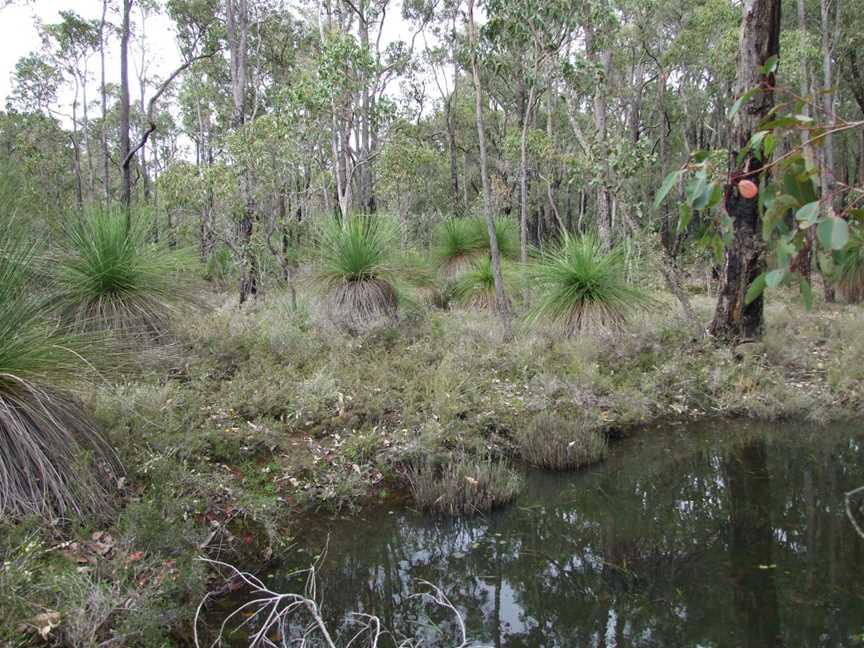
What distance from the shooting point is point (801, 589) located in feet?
12.3

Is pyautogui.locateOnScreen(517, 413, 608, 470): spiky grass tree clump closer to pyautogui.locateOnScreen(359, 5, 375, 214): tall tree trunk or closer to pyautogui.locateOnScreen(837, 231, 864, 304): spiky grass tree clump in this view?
pyautogui.locateOnScreen(837, 231, 864, 304): spiky grass tree clump

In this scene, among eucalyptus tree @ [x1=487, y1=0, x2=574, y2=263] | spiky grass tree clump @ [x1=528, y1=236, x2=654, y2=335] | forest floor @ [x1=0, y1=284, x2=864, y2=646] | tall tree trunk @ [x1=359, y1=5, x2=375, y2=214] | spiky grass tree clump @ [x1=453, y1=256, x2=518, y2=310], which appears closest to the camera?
forest floor @ [x1=0, y1=284, x2=864, y2=646]

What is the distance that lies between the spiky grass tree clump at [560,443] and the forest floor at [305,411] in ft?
0.87

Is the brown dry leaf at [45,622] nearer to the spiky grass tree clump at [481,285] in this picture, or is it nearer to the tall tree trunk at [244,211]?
the tall tree trunk at [244,211]

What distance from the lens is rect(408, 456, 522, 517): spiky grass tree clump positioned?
5000 millimetres

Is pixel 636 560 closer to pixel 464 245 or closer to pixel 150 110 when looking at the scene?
pixel 464 245

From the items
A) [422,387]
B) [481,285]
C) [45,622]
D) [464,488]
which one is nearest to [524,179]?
[481,285]

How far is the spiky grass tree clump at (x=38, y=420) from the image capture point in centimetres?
371

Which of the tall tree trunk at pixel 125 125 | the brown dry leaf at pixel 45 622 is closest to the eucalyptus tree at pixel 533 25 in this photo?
the tall tree trunk at pixel 125 125

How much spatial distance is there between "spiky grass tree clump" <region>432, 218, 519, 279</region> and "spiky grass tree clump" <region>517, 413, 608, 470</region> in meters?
7.06

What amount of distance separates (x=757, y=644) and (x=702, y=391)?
4.53m

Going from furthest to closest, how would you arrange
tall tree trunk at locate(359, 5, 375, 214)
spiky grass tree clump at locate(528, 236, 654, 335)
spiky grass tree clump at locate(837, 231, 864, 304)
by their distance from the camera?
tall tree trunk at locate(359, 5, 375, 214), spiky grass tree clump at locate(837, 231, 864, 304), spiky grass tree clump at locate(528, 236, 654, 335)

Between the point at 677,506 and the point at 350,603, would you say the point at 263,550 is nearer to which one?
the point at 350,603

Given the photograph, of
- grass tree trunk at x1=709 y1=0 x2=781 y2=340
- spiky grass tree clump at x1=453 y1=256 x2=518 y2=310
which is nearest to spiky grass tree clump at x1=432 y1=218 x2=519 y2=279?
spiky grass tree clump at x1=453 y1=256 x2=518 y2=310
